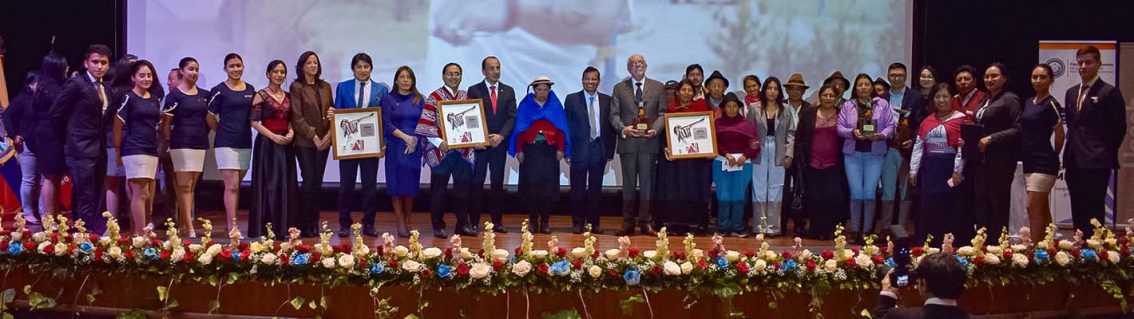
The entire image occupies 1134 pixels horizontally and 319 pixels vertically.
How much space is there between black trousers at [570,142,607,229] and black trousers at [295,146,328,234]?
166 cm

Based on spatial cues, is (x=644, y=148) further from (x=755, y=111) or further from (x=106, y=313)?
(x=106, y=313)

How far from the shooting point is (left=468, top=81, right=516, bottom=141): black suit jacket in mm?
7215

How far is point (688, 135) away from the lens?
7211 mm

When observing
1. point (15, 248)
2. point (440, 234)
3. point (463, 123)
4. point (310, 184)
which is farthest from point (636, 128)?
point (15, 248)

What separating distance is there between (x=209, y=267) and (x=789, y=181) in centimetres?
415

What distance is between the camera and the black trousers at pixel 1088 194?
6215 mm

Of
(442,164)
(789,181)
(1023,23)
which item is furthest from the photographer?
(1023,23)

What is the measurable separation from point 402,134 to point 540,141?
921mm

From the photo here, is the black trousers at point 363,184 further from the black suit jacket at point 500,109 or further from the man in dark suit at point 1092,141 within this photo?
the man in dark suit at point 1092,141

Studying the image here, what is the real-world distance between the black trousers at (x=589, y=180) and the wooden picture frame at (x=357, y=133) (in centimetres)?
132

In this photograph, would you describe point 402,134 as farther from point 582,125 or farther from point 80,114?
point 80,114

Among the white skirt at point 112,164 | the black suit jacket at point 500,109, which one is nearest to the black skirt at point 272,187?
the white skirt at point 112,164

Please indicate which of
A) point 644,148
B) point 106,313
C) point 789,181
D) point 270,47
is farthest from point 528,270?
point 270,47

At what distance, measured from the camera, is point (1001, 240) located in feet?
17.2
